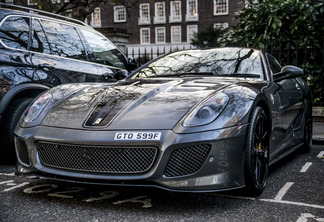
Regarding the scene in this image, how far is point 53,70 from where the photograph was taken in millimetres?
5273

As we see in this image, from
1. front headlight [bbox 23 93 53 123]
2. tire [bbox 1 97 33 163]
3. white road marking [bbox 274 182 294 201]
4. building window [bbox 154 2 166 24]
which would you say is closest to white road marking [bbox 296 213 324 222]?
white road marking [bbox 274 182 294 201]

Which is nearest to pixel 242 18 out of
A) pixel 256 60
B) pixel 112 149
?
pixel 256 60

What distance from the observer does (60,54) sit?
550 cm

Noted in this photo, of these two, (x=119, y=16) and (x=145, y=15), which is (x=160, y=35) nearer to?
(x=145, y=15)

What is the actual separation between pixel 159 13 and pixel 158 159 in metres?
49.7

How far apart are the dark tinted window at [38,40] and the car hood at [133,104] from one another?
57.7 inches

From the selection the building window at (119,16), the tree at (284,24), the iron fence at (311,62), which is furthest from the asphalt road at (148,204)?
the building window at (119,16)

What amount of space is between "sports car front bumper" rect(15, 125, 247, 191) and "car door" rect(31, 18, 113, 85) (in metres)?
2.17

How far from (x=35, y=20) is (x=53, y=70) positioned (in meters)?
0.67

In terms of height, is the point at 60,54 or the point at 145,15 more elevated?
the point at 145,15

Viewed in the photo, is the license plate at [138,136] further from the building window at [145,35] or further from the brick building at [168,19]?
the building window at [145,35]

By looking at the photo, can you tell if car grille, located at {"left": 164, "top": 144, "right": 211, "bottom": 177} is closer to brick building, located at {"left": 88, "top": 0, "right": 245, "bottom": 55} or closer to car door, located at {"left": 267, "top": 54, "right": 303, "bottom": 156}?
car door, located at {"left": 267, "top": 54, "right": 303, "bottom": 156}

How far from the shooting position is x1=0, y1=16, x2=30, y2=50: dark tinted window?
485cm

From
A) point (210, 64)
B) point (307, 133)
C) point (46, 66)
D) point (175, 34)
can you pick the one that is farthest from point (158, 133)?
point (175, 34)
